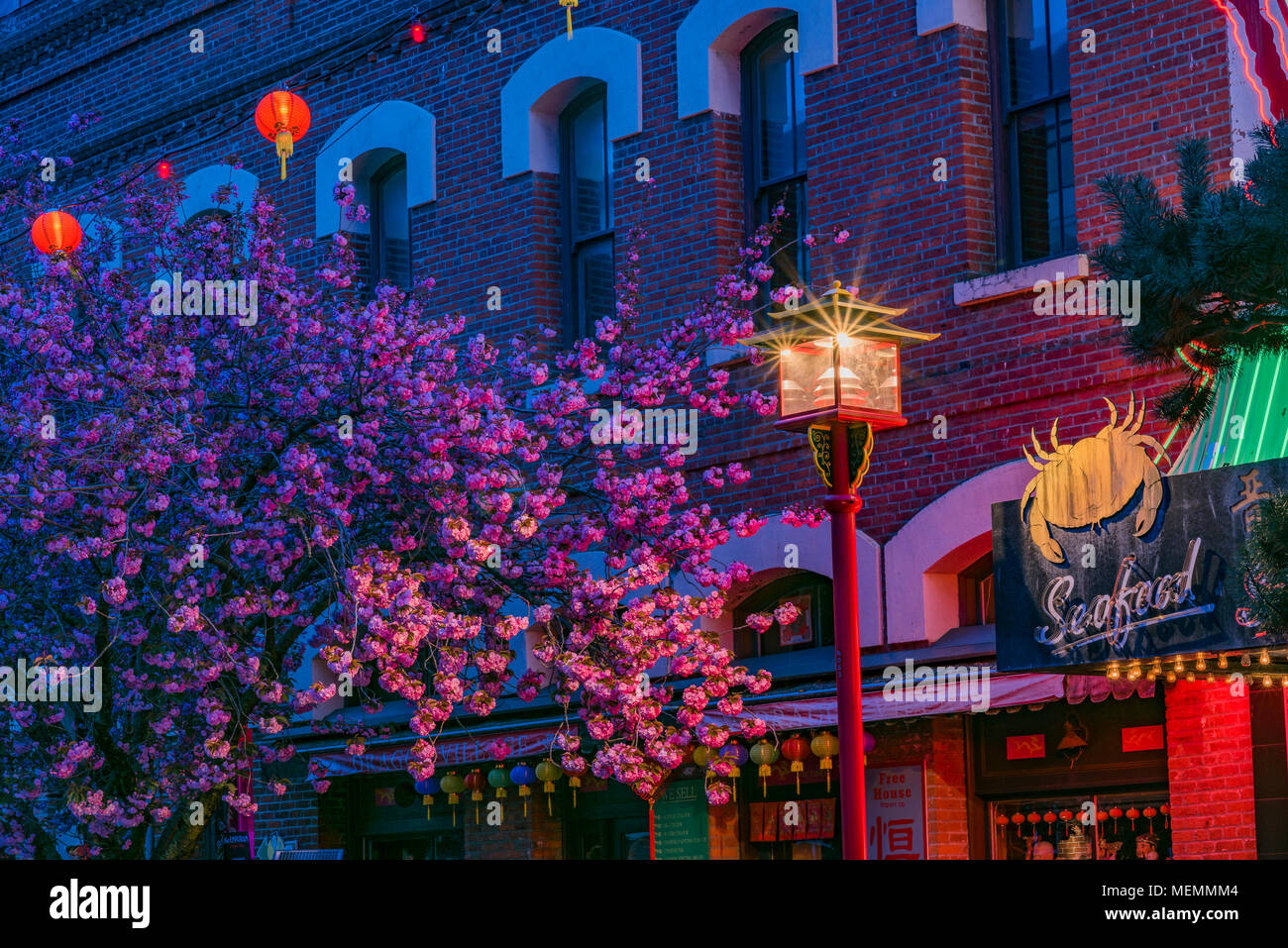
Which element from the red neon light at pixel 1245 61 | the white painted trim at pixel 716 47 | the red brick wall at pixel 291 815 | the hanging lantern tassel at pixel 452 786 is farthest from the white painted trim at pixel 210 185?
the red neon light at pixel 1245 61

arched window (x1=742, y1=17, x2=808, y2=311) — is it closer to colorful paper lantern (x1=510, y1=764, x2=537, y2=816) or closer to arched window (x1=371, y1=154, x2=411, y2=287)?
arched window (x1=371, y1=154, x2=411, y2=287)

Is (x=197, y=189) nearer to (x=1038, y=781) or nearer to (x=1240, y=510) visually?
(x=1038, y=781)

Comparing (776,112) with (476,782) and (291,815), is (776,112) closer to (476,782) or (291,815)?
(476,782)

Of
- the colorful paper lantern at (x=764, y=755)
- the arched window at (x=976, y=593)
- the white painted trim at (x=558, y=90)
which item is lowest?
the colorful paper lantern at (x=764, y=755)

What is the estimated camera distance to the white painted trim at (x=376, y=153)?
16.3m

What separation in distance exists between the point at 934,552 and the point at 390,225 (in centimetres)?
706

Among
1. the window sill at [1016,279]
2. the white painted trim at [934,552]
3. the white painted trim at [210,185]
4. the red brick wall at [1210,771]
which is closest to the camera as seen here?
the red brick wall at [1210,771]

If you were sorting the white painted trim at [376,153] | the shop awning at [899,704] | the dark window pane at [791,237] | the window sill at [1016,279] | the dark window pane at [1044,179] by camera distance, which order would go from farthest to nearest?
1. the white painted trim at [376,153]
2. the dark window pane at [791,237]
3. the dark window pane at [1044,179]
4. the window sill at [1016,279]
5. the shop awning at [899,704]

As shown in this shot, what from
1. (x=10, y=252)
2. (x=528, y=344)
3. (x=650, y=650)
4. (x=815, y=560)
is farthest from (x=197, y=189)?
(x=650, y=650)

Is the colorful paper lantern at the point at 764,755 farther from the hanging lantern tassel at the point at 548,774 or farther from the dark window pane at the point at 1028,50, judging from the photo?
the dark window pane at the point at 1028,50

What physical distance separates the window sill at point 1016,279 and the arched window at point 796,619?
237 cm

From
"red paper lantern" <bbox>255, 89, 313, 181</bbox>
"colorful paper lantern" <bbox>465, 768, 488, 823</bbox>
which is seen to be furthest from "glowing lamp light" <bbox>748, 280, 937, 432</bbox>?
"colorful paper lantern" <bbox>465, 768, 488, 823</bbox>

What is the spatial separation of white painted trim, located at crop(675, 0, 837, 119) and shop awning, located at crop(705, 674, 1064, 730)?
15.1ft
